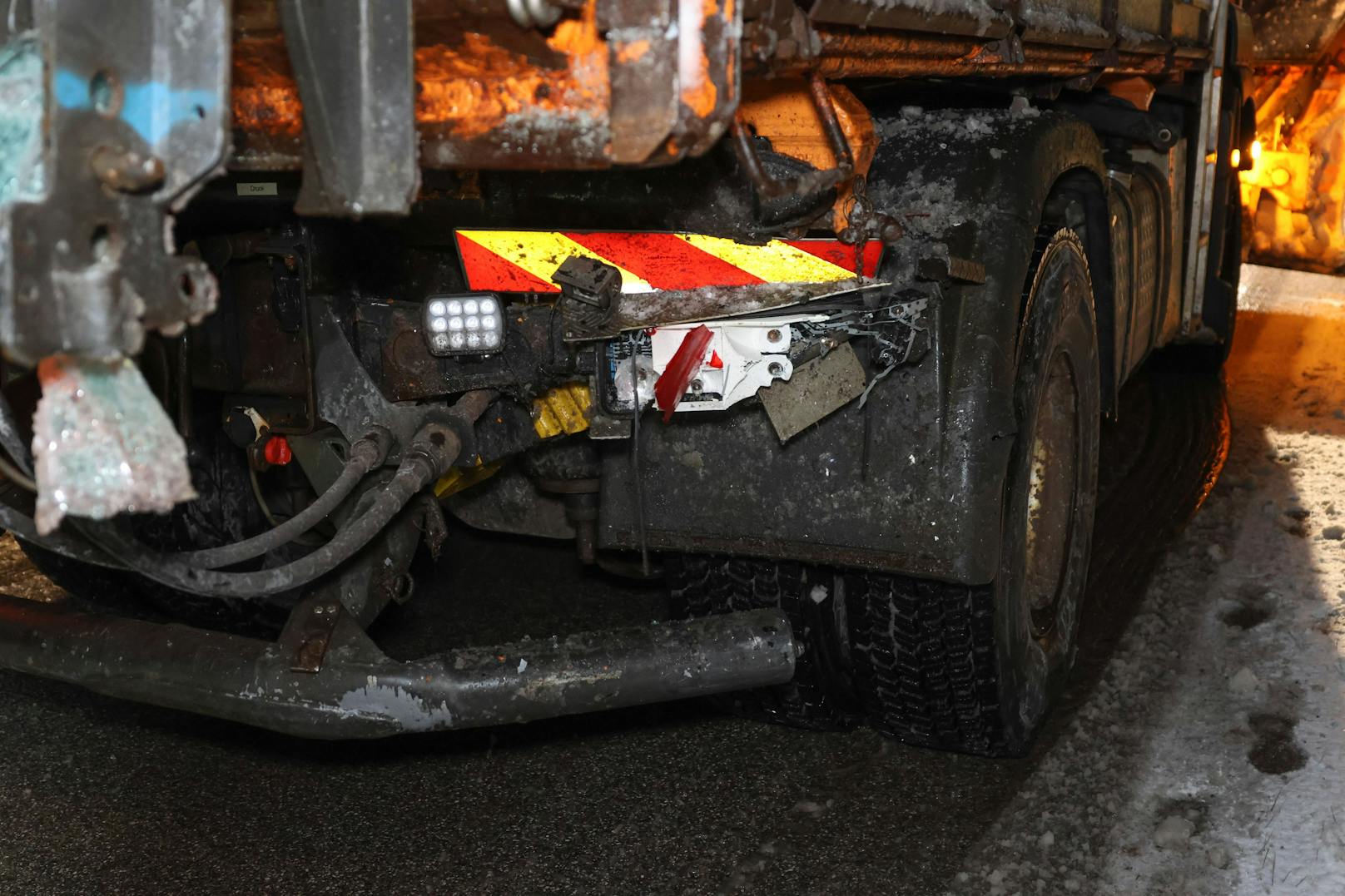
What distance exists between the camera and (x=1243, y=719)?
3.07 meters

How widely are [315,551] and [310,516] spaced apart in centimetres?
7

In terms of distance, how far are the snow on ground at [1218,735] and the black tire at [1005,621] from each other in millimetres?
196

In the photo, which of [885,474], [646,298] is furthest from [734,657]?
[646,298]

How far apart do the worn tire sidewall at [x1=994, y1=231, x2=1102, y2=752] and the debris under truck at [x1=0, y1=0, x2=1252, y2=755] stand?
16 mm

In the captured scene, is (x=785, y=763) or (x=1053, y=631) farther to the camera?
(x=1053, y=631)

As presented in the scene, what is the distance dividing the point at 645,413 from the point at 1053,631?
1289 mm

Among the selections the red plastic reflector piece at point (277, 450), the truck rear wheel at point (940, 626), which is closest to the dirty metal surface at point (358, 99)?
the red plastic reflector piece at point (277, 450)

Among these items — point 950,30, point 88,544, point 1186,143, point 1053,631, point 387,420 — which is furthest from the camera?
point 1186,143

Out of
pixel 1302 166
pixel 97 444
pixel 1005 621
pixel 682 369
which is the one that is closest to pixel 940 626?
pixel 1005 621

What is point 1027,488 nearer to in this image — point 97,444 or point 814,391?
point 814,391

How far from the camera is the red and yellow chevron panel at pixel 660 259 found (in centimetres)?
Answer: 221

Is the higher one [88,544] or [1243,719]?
[88,544]

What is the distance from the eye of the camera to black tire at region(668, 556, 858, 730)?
267 cm

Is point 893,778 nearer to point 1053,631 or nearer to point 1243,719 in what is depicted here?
point 1053,631
